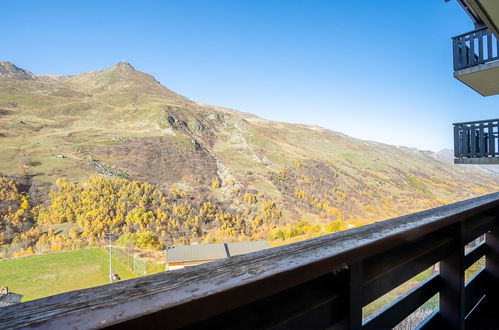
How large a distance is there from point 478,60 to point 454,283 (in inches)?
202

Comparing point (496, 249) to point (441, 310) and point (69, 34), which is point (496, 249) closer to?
point (441, 310)

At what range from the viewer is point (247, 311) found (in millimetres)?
438

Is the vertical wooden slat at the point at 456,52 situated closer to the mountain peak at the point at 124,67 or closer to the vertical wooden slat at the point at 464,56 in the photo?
the vertical wooden slat at the point at 464,56

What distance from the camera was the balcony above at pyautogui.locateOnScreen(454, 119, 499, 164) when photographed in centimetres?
500

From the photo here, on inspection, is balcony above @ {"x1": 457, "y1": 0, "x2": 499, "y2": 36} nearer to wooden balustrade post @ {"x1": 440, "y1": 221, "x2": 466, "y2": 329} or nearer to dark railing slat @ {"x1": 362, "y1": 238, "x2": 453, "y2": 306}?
wooden balustrade post @ {"x1": 440, "y1": 221, "x2": 466, "y2": 329}

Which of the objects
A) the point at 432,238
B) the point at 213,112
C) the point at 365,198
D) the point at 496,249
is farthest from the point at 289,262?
the point at 213,112

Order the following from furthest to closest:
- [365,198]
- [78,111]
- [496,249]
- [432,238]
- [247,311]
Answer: [78,111]
[365,198]
[496,249]
[432,238]
[247,311]

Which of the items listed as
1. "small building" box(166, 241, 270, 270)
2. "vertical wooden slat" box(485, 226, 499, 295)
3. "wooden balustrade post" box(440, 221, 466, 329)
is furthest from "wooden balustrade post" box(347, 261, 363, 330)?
"small building" box(166, 241, 270, 270)

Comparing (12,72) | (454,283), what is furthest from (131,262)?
(12,72)

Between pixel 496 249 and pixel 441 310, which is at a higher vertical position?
pixel 496 249

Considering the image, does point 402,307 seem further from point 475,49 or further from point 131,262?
point 131,262

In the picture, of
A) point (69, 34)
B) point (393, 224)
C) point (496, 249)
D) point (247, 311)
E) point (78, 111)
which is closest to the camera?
point (247, 311)

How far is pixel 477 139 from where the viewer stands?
5.25m

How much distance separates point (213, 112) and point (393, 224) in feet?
167
